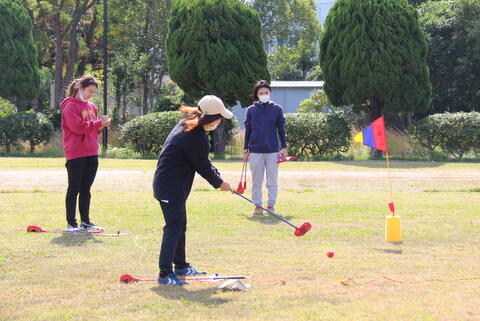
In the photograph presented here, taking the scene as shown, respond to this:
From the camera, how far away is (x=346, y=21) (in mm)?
24375

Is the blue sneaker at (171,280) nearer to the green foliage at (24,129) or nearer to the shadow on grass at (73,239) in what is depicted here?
the shadow on grass at (73,239)

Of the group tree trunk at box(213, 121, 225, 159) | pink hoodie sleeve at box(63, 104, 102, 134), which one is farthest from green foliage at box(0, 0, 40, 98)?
pink hoodie sleeve at box(63, 104, 102, 134)

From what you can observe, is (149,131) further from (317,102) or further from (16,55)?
(317,102)

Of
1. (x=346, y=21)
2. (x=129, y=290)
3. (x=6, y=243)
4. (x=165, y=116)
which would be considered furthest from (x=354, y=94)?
(x=129, y=290)

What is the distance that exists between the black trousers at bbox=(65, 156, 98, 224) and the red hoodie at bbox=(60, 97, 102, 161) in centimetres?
9

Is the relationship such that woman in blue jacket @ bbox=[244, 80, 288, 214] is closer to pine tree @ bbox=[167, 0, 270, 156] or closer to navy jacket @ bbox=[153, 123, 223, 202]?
navy jacket @ bbox=[153, 123, 223, 202]

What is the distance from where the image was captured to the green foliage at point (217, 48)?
2461 centimetres

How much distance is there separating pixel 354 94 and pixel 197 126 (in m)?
18.8

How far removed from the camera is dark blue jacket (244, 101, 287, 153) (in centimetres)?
1045

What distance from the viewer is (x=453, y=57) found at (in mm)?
30125

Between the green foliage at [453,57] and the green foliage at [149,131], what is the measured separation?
38.7 feet

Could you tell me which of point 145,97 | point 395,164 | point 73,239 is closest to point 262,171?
point 73,239

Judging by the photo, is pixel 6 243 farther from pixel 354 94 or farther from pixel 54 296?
pixel 354 94

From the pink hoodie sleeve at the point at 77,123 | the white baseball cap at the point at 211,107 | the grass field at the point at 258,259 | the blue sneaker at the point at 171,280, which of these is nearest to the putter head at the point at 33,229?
the grass field at the point at 258,259
